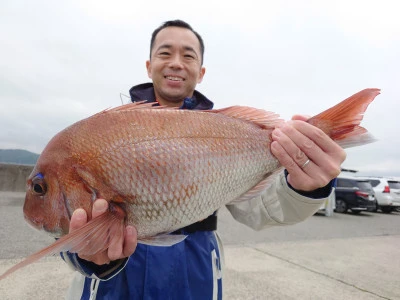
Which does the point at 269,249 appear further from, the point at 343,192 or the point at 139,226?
the point at 343,192

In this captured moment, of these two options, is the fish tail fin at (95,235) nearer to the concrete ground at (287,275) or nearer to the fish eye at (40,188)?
the fish eye at (40,188)

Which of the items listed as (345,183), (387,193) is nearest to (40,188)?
(345,183)

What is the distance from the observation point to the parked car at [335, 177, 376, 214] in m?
14.0

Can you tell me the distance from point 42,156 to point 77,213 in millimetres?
336

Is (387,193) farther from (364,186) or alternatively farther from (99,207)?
(99,207)

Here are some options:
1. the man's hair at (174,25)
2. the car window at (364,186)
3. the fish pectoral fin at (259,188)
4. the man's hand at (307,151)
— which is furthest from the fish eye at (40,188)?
the car window at (364,186)

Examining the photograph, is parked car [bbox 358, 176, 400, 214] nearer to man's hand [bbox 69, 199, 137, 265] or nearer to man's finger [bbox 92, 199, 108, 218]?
man's hand [bbox 69, 199, 137, 265]

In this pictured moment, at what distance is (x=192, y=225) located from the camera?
80.1 inches

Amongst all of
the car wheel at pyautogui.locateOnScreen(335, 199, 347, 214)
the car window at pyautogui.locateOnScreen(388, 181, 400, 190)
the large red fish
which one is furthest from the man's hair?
the car window at pyautogui.locateOnScreen(388, 181, 400, 190)

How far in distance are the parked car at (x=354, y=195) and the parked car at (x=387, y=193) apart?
236 cm

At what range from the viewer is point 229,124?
157cm

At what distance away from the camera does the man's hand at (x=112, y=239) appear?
4.11 ft

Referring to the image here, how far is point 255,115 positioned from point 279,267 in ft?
12.5

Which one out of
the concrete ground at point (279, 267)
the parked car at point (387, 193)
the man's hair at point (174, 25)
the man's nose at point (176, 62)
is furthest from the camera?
the parked car at point (387, 193)
